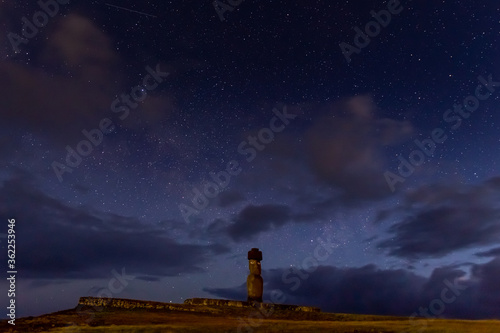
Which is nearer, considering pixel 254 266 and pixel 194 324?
pixel 194 324

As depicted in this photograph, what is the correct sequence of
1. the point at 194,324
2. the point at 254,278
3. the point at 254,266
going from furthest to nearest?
the point at 254,266, the point at 254,278, the point at 194,324

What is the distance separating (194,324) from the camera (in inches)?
391

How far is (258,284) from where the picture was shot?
1817cm

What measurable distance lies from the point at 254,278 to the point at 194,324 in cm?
850

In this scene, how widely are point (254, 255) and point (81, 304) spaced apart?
7276mm

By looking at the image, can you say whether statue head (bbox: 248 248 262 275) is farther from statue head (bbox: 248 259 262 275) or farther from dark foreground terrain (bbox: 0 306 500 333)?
dark foreground terrain (bbox: 0 306 500 333)

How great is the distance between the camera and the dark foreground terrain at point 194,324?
30.7ft

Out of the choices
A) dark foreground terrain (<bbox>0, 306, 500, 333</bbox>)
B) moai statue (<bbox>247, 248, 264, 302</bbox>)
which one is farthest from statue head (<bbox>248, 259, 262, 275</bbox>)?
dark foreground terrain (<bbox>0, 306, 500, 333</bbox>)

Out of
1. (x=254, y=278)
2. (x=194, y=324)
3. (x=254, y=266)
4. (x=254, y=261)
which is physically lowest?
(x=194, y=324)

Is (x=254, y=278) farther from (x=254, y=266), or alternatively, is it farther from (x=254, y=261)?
(x=254, y=261)

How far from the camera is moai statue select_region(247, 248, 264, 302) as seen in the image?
18.1 m

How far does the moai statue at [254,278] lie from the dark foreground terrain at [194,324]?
5233 mm

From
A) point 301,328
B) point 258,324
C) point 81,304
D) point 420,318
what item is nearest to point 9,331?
point 81,304

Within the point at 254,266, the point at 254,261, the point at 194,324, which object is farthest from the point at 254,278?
the point at 194,324
